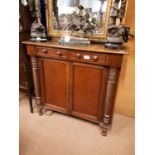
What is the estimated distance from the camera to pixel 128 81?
6.58ft

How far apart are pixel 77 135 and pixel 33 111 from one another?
756 mm

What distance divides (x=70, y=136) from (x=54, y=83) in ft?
2.09

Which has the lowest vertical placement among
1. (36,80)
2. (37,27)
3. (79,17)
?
(36,80)

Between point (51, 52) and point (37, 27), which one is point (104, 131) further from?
point (37, 27)

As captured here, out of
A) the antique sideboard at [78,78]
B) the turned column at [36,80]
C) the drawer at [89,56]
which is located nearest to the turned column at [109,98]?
the antique sideboard at [78,78]

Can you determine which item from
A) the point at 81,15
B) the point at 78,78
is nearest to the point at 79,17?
the point at 81,15

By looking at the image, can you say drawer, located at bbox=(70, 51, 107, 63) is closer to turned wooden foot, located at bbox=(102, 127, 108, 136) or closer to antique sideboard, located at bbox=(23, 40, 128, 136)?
antique sideboard, located at bbox=(23, 40, 128, 136)

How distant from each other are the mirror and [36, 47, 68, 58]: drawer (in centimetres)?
34

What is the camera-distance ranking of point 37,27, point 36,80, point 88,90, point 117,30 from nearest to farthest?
point 117,30, point 88,90, point 37,27, point 36,80

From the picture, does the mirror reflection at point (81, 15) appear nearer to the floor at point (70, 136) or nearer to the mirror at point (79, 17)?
the mirror at point (79, 17)

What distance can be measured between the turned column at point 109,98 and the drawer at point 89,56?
137 mm

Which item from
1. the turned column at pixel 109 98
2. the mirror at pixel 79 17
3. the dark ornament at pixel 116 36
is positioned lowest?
the turned column at pixel 109 98

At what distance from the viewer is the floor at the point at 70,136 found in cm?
160
